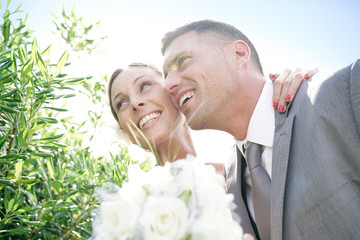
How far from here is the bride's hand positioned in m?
2.22

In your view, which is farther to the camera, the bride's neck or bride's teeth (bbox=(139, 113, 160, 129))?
the bride's neck

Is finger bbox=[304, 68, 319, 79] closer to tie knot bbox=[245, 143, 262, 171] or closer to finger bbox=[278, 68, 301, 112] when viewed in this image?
finger bbox=[278, 68, 301, 112]

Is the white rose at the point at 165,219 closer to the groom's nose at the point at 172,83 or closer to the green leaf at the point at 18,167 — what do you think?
the green leaf at the point at 18,167

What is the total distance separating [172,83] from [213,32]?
30.8 inches

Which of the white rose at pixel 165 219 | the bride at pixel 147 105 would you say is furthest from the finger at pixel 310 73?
the white rose at pixel 165 219

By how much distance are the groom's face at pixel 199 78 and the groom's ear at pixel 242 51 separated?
14cm

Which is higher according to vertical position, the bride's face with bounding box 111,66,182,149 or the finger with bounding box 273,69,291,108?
the finger with bounding box 273,69,291,108

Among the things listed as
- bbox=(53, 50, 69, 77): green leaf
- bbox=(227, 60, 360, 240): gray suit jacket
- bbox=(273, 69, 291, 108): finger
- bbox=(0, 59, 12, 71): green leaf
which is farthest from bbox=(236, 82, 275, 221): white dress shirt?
bbox=(0, 59, 12, 71): green leaf

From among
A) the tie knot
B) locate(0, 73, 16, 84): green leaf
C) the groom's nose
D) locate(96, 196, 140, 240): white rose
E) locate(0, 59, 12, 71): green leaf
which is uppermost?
locate(0, 59, 12, 71): green leaf

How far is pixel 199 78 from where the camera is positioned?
2.76 m

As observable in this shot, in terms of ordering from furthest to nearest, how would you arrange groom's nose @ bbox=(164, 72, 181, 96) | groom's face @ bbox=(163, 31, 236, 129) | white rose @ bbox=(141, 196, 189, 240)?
1. groom's nose @ bbox=(164, 72, 181, 96)
2. groom's face @ bbox=(163, 31, 236, 129)
3. white rose @ bbox=(141, 196, 189, 240)

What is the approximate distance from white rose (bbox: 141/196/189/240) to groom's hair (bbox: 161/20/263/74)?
2.59m

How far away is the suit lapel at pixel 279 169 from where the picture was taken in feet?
6.13

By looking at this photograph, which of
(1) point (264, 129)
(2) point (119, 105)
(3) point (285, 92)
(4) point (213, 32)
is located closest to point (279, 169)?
(1) point (264, 129)
